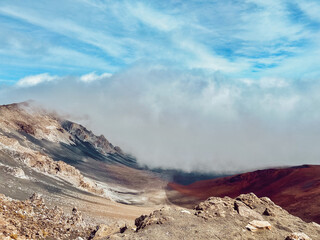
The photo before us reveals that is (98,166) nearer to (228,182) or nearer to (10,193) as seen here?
(228,182)

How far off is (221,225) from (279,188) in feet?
147

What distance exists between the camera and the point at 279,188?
173ft

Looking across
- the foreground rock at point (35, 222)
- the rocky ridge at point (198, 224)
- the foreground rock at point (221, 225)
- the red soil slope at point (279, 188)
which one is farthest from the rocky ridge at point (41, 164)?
the foreground rock at point (221, 225)

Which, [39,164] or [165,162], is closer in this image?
[39,164]

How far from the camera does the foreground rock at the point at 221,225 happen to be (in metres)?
12.7

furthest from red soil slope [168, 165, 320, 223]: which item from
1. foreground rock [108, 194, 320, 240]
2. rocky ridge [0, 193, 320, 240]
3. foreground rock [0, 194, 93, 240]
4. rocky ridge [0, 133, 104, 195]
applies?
foreground rock [0, 194, 93, 240]

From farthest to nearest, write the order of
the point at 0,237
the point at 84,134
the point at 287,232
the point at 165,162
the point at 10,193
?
the point at 165,162 → the point at 84,134 → the point at 10,193 → the point at 287,232 → the point at 0,237

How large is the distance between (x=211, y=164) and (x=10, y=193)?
279 ft

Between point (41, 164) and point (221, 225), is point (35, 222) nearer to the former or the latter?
point (221, 225)

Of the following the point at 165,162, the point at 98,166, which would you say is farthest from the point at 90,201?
the point at 165,162

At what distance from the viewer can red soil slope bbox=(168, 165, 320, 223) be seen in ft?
123

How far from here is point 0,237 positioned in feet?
43.2

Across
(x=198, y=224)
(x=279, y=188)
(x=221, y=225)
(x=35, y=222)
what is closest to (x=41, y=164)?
(x=35, y=222)

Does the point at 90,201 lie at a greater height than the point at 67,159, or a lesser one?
lesser
